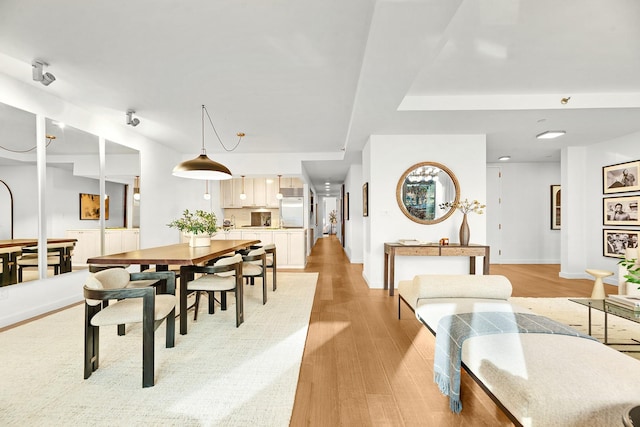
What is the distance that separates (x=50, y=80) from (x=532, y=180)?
29.5 ft

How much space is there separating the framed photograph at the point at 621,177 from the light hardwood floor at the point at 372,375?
4635 mm

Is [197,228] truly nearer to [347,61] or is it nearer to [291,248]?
[347,61]

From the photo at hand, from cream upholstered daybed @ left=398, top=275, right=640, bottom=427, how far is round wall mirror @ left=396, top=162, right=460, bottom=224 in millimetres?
3089

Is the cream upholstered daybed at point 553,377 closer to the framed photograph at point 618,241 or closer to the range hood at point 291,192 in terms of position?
the framed photograph at point 618,241

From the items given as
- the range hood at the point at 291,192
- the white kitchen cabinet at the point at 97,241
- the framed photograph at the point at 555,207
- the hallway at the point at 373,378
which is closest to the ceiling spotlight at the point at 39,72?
the white kitchen cabinet at the point at 97,241

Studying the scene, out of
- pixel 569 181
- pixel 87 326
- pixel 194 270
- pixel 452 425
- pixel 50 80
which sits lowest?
pixel 452 425

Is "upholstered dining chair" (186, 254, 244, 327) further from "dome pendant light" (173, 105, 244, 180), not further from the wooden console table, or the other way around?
the wooden console table

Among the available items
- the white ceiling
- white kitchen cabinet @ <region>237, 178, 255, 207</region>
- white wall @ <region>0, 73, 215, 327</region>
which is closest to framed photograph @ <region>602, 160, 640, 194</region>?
the white ceiling

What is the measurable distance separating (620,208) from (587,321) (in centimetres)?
316

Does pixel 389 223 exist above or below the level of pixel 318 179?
below

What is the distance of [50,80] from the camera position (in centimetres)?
295

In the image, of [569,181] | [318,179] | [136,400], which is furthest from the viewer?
[318,179]

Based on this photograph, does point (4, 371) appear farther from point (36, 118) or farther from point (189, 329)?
point (36, 118)

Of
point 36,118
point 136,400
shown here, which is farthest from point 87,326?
point 36,118
